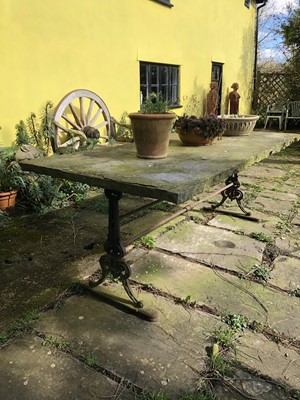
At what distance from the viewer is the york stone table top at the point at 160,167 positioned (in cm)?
140

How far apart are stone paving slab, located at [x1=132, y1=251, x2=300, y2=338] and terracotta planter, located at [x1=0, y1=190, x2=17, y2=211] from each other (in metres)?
1.59

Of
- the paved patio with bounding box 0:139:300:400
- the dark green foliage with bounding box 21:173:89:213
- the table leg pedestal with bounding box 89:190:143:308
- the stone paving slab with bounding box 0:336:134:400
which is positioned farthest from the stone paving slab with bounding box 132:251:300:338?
the dark green foliage with bounding box 21:173:89:213

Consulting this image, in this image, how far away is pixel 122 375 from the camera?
145 centimetres

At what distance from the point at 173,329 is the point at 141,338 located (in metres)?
0.18

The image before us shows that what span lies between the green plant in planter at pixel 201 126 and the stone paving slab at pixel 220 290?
891mm

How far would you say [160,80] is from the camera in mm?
6203

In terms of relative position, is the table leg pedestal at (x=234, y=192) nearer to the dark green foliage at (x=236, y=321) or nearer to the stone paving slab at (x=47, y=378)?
the dark green foliage at (x=236, y=321)

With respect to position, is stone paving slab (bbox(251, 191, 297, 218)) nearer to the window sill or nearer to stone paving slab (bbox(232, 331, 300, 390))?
stone paving slab (bbox(232, 331, 300, 390))

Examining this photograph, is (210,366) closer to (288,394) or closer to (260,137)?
(288,394)

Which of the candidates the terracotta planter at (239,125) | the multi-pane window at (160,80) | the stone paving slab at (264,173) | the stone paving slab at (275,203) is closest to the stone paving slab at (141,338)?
the terracotta planter at (239,125)

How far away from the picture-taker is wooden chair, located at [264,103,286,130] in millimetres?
9508

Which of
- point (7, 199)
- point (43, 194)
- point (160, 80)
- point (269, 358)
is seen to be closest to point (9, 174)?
point (7, 199)

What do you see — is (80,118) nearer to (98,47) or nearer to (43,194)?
(98,47)

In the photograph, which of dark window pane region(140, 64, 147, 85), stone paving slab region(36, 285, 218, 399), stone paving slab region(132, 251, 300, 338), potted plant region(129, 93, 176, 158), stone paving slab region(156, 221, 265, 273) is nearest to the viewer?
stone paving slab region(36, 285, 218, 399)
